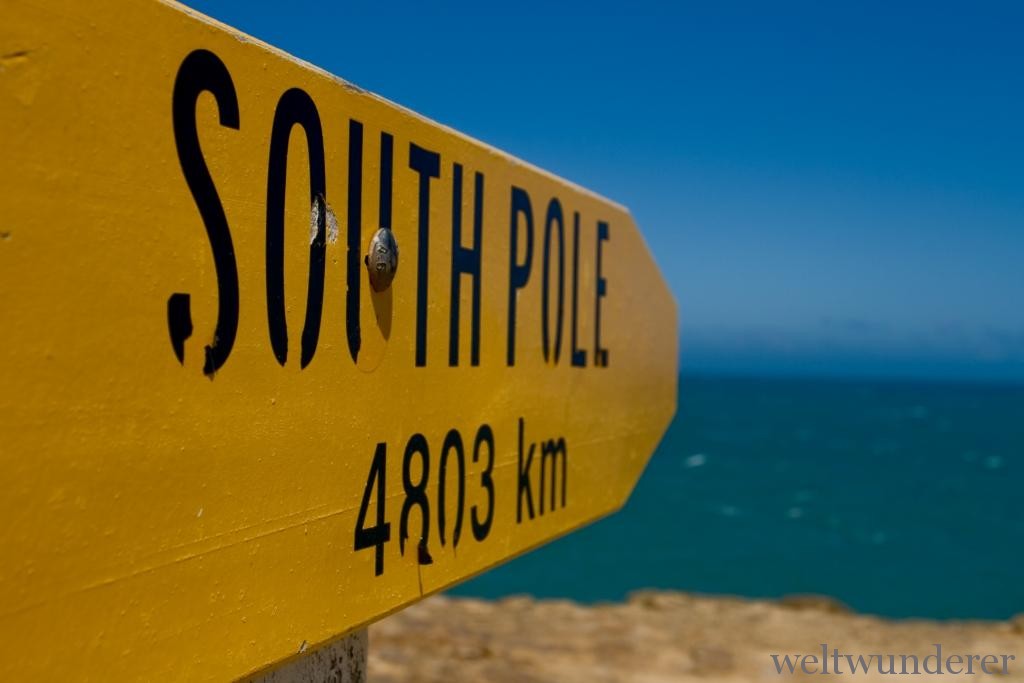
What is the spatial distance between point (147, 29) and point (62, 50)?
11 cm

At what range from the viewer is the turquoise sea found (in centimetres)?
1961

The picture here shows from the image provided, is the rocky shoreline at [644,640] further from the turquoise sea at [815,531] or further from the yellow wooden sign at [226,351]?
the turquoise sea at [815,531]

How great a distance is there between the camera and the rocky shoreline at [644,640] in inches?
246

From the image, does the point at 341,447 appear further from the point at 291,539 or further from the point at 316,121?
the point at 316,121

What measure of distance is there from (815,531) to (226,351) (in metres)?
29.2

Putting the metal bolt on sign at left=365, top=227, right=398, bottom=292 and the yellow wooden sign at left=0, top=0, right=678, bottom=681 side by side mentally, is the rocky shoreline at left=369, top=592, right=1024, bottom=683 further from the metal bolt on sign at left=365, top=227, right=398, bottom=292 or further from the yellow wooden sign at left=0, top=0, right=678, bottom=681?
the metal bolt on sign at left=365, top=227, right=398, bottom=292

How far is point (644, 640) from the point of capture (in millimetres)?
7406

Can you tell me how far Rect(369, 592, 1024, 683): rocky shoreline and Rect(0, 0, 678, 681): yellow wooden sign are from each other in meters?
4.46

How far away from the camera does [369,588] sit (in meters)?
1.41

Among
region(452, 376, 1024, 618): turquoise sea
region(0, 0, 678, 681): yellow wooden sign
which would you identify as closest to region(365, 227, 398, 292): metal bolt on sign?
region(0, 0, 678, 681): yellow wooden sign

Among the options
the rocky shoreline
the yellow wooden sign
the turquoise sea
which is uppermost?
the yellow wooden sign

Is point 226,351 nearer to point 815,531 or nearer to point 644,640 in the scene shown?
point 644,640

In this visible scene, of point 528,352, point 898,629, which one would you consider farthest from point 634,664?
point 528,352

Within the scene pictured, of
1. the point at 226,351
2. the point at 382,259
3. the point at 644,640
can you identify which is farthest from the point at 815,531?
the point at 226,351
